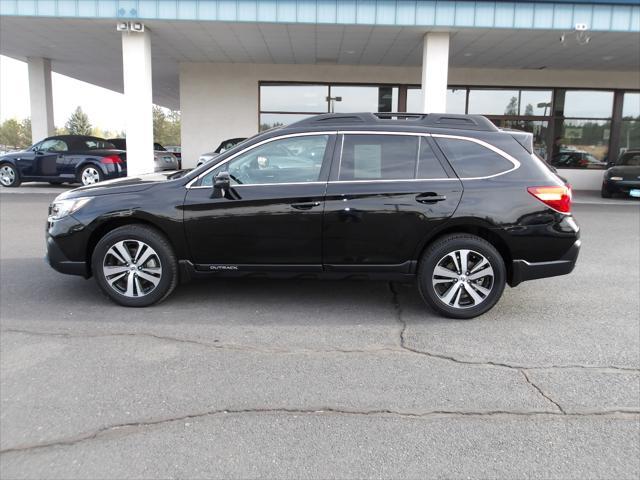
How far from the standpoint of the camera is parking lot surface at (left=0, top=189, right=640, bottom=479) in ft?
8.86

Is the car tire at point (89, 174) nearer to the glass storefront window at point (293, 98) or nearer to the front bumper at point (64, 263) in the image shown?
the glass storefront window at point (293, 98)

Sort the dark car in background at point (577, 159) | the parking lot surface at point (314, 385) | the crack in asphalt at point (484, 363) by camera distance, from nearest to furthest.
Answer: the parking lot surface at point (314, 385) < the crack in asphalt at point (484, 363) < the dark car in background at point (577, 159)

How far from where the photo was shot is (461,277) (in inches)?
186

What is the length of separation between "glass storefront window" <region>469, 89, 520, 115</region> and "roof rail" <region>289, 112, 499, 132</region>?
1463 centimetres

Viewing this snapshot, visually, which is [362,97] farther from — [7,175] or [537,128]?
[7,175]

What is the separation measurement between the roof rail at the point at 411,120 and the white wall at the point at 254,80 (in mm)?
13894

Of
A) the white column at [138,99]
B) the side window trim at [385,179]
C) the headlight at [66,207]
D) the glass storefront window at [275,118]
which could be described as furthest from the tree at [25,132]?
the side window trim at [385,179]

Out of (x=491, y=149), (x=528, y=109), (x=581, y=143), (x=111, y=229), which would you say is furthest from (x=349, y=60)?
(x=111, y=229)

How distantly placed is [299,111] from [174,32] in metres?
5.85

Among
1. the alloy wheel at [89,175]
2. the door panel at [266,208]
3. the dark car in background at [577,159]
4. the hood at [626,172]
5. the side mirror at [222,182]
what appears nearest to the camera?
the side mirror at [222,182]

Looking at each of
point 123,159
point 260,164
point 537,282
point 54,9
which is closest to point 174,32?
point 54,9

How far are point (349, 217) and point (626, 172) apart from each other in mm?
13775

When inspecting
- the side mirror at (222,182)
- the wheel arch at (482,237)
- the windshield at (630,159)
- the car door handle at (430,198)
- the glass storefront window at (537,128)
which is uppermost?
the glass storefront window at (537,128)

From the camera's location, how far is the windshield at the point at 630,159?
633 inches
